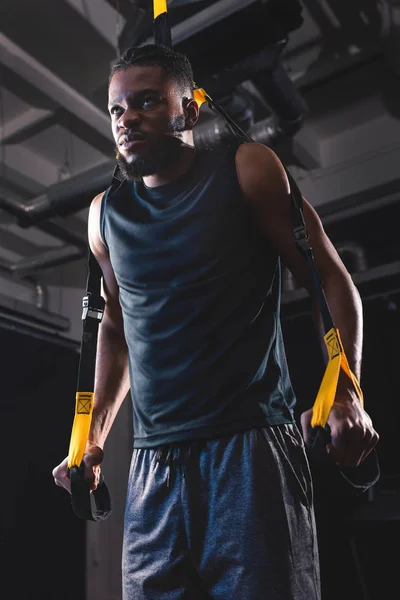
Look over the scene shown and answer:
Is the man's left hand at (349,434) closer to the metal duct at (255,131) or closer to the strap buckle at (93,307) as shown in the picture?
the strap buckle at (93,307)

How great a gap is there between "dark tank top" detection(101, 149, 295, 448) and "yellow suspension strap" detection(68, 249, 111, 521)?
0.23ft

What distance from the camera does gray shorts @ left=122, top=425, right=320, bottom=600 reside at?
0.84m

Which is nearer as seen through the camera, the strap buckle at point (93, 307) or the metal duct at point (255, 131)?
the strap buckle at point (93, 307)

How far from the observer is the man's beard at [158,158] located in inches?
42.3

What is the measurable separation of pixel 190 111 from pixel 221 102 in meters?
1.73

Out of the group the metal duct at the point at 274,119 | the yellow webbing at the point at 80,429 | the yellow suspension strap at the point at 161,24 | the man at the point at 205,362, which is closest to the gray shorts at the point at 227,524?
the man at the point at 205,362

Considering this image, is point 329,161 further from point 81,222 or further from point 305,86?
point 81,222

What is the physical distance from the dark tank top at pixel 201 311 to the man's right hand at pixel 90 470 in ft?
0.26

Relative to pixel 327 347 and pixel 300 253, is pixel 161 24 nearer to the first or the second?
pixel 300 253

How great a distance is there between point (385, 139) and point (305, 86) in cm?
81

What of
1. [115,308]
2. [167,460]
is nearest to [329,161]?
[115,308]

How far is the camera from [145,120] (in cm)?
108

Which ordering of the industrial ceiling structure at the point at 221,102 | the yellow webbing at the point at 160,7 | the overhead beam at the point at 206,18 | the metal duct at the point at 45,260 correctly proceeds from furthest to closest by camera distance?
the metal duct at the point at 45,260 < the industrial ceiling structure at the point at 221,102 < the overhead beam at the point at 206,18 < the yellow webbing at the point at 160,7

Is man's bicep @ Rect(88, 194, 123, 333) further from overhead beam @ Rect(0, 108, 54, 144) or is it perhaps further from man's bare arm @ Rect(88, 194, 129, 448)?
overhead beam @ Rect(0, 108, 54, 144)
